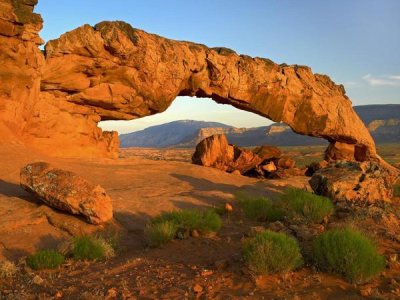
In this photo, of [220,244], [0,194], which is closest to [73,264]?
[220,244]

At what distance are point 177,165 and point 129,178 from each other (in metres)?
4.82

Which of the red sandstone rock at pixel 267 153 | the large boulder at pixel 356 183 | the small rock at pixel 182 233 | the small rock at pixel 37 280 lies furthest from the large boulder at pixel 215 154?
the small rock at pixel 37 280

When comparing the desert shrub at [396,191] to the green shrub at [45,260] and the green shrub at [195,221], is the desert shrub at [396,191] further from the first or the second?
the green shrub at [45,260]

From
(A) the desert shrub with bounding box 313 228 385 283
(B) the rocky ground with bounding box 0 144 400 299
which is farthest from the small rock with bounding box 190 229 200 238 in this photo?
(A) the desert shrub with bounding box 313 228 385 283

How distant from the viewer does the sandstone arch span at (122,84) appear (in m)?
17.8

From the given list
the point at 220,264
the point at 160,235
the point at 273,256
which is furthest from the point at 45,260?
the point at 273,256

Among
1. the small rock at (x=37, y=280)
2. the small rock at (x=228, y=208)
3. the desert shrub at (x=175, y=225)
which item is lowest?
the small rock at (x=37, y=280)

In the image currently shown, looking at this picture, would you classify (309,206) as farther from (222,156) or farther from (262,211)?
(222,156)

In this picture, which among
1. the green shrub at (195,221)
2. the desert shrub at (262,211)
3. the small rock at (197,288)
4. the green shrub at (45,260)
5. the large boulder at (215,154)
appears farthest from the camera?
the large boulder at (215,154)

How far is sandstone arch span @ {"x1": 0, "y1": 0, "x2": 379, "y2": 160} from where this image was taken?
17750mm

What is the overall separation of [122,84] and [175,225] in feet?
49.3

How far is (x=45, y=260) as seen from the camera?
7.33 m

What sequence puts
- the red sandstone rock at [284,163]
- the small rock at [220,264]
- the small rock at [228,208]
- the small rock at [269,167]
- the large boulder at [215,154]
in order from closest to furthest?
1. the small rock at [220,264]
2. the small rock at [228,208]
3. the large boulder at [215,154]
4. the small rock at [269,167]
5. the red sandstone rock at [284,163]

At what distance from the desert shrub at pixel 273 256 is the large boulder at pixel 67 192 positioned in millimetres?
4833
